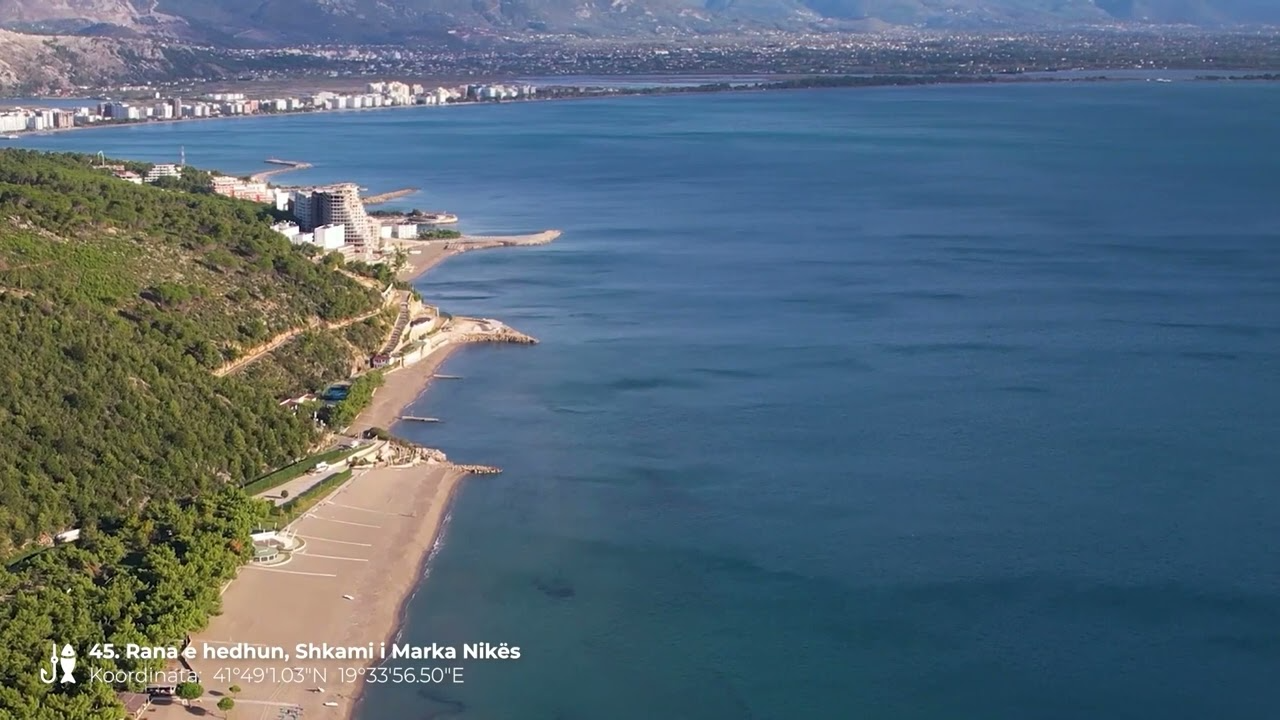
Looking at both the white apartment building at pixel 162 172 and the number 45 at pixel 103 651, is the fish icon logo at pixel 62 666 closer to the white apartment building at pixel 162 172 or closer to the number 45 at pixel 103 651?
the number 45 at pixel 103 651

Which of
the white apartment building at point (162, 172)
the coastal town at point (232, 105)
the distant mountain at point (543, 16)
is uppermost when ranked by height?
the distant mountain at point (543, 16)

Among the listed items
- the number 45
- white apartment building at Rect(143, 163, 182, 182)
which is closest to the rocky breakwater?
the number 45

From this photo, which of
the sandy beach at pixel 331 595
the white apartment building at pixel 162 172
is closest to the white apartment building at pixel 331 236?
the white apartment building at pixel 162 172

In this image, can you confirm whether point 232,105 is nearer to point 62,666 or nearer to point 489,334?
point 489,334

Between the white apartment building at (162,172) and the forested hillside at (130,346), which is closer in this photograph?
the forested hillside at (130,346)

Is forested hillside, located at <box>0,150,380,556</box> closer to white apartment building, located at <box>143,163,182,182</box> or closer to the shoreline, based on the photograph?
white apartment building, located at <box>143,163,182,182</box>

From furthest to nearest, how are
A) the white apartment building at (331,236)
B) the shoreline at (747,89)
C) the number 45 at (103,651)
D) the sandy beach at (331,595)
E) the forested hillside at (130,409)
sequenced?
the shoreline at (747,89), the white apartment building at (331,236), the forested hillside at (130,409), the sandy beach at (331,595), the number 45 at (103,651)

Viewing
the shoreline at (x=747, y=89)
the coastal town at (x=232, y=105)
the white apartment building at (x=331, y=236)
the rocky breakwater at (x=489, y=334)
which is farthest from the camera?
the shoreline at (x=747, y=89)
